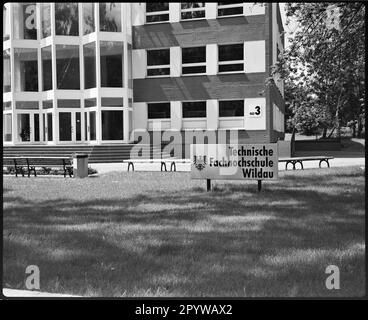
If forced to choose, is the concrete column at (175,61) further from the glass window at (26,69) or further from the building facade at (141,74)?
the glass window at (26,69)

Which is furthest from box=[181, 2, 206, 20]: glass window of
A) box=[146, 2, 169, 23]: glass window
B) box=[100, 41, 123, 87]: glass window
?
box=[100, 41, 123, 87]: glass window

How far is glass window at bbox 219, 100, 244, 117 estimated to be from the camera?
2788cm

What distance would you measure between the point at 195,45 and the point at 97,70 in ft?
18.8

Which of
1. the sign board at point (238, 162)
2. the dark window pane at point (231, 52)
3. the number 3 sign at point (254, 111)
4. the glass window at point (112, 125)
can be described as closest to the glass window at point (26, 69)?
the glass window at point (112, 125)

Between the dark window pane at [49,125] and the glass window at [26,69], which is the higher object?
the glass window at [26,69]

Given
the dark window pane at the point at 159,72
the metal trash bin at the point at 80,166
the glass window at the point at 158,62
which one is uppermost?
the glass window at the point at 158,62

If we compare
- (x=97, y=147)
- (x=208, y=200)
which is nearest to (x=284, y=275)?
(x=208, y=200)

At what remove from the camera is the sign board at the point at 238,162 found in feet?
32.6

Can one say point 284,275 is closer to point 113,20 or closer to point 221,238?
point 221,238

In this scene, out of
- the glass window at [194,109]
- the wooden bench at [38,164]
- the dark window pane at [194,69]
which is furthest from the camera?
the glass window at [194,109]

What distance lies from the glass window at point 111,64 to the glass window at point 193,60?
3.69m

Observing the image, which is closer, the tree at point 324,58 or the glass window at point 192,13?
the tree at point 324,58

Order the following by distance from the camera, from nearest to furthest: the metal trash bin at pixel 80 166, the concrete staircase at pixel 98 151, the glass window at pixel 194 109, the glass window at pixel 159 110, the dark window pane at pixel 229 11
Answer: the metal trash bin at pixel 80 166
the concrete staircase at pixel 98 151
the dark window pane at pixel 229 11
the glass window at pixel 194 109
the glass window at pixel 159 110

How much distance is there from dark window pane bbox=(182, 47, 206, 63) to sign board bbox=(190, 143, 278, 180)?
18375 millimetres
